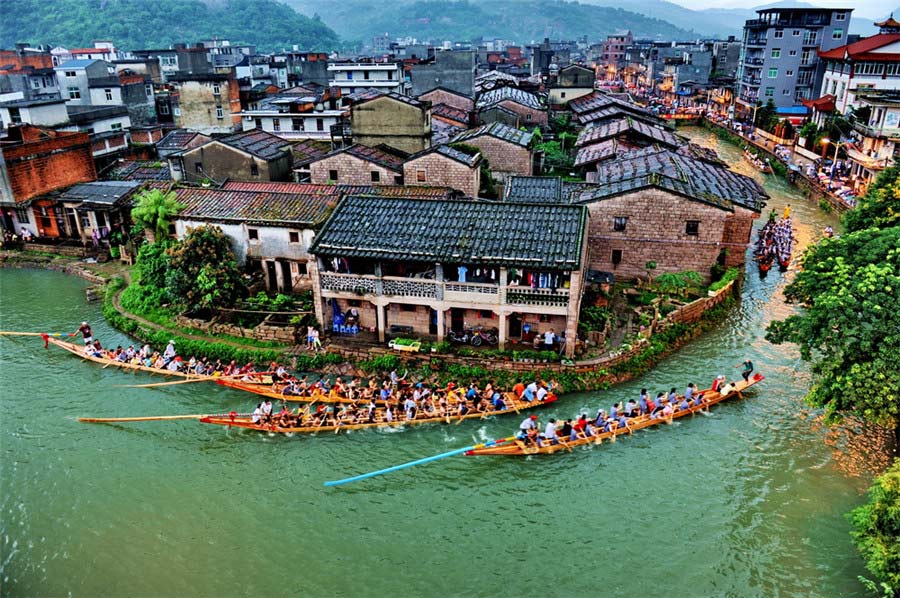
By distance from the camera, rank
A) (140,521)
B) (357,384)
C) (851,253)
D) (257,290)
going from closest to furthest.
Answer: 1. (140,521)
2. (851,253)
3. (357,384)
4. (257,290)

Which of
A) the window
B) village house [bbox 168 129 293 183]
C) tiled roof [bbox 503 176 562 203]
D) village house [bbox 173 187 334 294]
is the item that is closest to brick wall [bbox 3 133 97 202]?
village house [bbox 168 129 293 183]

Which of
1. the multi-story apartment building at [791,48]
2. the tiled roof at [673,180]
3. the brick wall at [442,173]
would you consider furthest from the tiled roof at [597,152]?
the multi-story apartment building at [791,48]

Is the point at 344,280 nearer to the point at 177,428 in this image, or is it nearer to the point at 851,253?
the point at 177,428

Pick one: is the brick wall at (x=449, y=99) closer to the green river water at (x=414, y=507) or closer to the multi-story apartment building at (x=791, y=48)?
the multi-story apartment building at (x=791, y=48)

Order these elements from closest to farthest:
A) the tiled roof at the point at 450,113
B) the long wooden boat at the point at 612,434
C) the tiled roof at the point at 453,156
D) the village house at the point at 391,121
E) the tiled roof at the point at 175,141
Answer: the long wooden boat at the point at 612,434
the tiled roof at the point at 453,156
the village house at the point at 391,121
the tiled roof at the point at 175,141
the tiled roof at the point at 450,113

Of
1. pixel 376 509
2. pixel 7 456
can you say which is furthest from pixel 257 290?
pixel 376 509

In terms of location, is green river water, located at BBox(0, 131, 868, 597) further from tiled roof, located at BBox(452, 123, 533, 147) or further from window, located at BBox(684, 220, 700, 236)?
tiled roof, located at BBox(452, 123, 533, 147)
